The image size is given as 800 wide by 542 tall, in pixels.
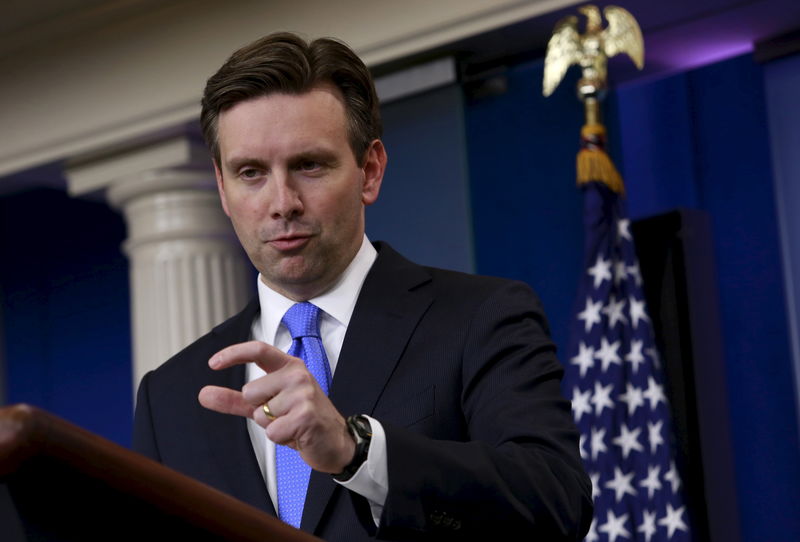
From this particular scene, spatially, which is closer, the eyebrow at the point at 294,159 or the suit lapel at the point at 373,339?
the suit lapel at the point at 373,339

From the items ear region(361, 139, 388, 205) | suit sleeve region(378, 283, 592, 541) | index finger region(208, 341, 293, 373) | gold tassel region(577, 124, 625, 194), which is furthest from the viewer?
gold tassel region(577, 124, 625, 194)

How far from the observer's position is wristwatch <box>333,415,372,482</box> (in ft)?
4.22

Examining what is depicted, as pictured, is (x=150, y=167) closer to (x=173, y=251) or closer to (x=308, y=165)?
(x=173, y=251)

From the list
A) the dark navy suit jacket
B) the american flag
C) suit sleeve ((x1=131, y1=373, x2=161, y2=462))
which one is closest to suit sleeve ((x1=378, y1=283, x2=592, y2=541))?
the dark navy suit jacket

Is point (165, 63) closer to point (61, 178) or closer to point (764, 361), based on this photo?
point (61, 178)

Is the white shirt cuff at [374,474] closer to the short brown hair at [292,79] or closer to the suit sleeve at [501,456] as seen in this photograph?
the suit sleeve at [501,456]

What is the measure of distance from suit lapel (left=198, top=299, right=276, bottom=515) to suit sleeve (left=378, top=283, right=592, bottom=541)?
29 cm

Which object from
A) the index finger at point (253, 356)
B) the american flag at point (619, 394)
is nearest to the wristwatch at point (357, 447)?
the index finger at point (253, 356)

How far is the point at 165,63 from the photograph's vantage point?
5.07m

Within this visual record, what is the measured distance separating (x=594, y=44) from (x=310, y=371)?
2.58 meters

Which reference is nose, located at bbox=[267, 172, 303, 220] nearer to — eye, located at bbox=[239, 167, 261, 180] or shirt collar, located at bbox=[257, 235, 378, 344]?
eye, located at bbox=[239, 167, 261, 180]

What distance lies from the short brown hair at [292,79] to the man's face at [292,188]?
0.06 feet

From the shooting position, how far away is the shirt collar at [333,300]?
1.81 meters

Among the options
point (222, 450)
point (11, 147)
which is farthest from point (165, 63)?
point (222, 450)
